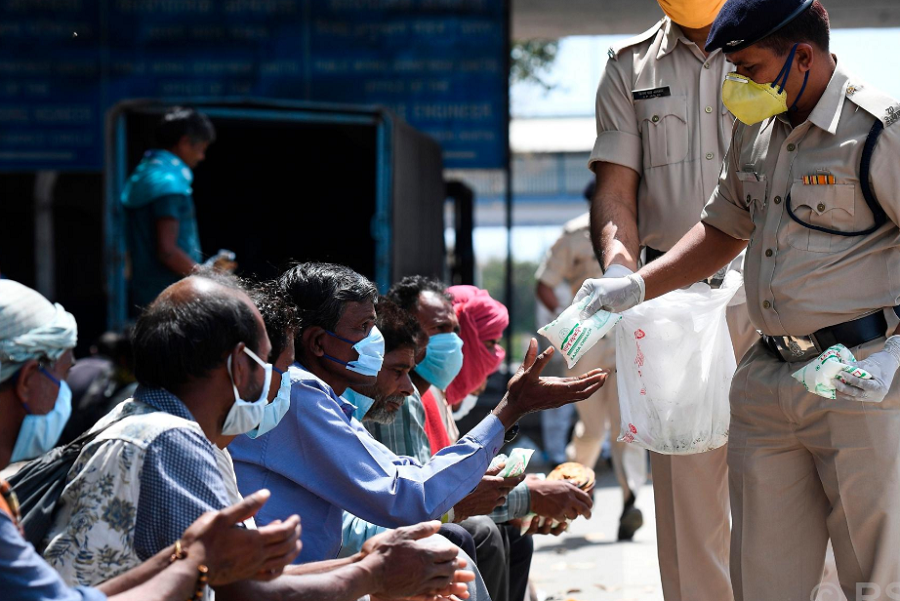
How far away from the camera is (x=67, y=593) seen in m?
2.01

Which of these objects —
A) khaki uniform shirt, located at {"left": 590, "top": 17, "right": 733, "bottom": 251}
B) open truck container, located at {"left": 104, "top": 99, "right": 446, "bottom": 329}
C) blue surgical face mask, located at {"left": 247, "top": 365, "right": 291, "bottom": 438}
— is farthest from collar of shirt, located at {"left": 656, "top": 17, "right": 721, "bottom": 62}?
open truck container, located at {"left": 104, "top": 99, "right": 446, "bottom": 329}

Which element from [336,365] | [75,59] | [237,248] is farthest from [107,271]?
[336,365]

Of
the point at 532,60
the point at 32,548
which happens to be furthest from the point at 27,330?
the point at 532,60

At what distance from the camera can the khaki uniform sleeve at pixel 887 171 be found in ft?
10.1

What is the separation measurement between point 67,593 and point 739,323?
2.70 metres

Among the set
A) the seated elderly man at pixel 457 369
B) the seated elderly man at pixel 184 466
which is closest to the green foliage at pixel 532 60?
the seated elderly man at pixel 457 369

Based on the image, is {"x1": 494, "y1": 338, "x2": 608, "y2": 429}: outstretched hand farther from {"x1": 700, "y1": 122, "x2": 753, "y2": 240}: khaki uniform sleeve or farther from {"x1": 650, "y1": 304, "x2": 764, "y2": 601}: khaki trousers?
{"x1": 650, "y1": 304, "x2": 764, "y2": 601}: khaki trousers

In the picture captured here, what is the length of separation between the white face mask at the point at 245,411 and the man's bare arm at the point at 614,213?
5.34 ft

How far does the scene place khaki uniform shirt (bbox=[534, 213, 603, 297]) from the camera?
814cm

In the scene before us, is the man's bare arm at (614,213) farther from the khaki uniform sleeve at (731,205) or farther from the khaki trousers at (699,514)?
the khaki trousers at (699,514)

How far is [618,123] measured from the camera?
4156 mm

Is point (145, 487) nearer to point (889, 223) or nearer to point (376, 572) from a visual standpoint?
point (376, 572)

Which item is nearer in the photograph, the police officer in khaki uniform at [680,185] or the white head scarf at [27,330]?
the white head scarf at [27,330]

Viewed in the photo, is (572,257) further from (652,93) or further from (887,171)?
(887,171)
